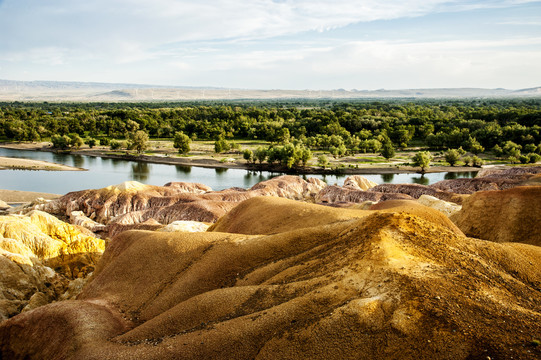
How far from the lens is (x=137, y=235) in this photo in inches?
1194

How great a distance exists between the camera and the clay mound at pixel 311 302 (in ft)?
45.3

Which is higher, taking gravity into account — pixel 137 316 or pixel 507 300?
pixel 507 300

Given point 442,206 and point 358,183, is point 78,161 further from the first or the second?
point 442,206

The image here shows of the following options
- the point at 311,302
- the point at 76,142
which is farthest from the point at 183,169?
the point at 311,302

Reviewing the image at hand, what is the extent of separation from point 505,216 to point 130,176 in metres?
96.5

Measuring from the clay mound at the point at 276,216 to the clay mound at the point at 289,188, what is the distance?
28138 mm

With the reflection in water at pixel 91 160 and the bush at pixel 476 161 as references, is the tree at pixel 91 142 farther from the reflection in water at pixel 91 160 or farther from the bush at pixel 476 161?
the bush at pixel 476 161

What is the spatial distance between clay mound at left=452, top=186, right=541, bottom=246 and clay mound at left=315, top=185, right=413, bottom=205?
71.9 feet

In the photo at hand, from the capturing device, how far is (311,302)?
1650 centimetres

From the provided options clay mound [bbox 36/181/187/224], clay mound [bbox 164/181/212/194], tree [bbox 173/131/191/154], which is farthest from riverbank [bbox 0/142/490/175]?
clay mound [bbox 36/181/187/224]

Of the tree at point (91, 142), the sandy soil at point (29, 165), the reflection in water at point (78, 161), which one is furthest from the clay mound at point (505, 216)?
the tree at point (91, 142)

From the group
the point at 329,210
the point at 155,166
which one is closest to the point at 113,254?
the point at 329,210

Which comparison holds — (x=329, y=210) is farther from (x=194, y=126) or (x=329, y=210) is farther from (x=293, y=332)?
(x=194, y=126)

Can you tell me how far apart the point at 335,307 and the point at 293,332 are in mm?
2029
